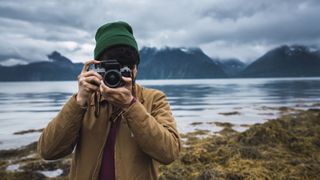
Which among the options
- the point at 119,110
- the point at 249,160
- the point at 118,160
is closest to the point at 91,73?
the point at 119,110

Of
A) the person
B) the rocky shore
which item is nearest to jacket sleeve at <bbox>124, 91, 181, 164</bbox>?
the person

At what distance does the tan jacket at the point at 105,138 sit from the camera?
2049mm

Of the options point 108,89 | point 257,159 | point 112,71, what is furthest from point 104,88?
point 257,159

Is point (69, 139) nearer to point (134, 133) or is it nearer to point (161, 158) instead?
point (134, 133)

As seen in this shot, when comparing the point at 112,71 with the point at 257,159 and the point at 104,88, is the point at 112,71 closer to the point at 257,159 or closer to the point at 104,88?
the point at 104,88

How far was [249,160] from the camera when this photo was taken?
780cm

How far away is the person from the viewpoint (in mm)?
2047

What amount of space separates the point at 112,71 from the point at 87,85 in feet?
0.73

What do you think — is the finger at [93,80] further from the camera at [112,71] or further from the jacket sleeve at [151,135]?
the jacket sleeve at [151,135]

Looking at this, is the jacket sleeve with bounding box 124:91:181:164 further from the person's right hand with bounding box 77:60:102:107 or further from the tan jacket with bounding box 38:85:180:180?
the person's right hand with bounding box 77:60:102:107

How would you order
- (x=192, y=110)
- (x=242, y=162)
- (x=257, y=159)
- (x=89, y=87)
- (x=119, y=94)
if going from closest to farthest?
(x=119, y=94), (x=89, y=87), (x=242, y=162), (x=257, y=159), (x=192, y=110)

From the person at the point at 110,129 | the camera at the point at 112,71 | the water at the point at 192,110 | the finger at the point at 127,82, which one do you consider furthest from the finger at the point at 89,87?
the water at the point at 192,110

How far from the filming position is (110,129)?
86.1 inches

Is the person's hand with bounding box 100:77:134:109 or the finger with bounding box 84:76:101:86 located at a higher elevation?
the finger with bounding box 84:76:101:86
